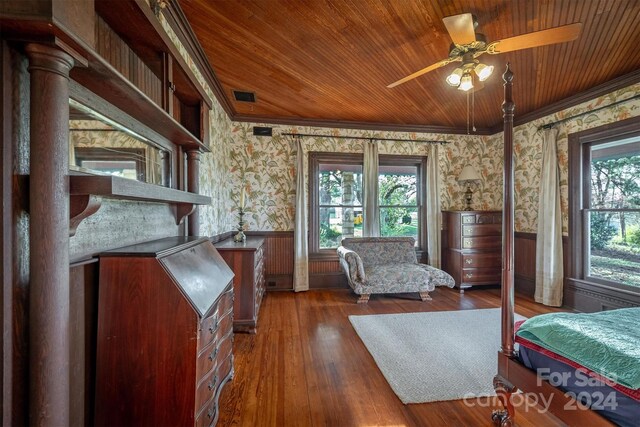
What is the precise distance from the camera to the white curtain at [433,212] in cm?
455

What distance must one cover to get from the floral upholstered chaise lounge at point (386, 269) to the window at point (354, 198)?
0.38 m

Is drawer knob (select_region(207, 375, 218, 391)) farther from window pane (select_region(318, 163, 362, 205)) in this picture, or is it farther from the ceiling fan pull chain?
the ceiling fan pull chain

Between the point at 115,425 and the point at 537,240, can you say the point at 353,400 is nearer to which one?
the point at 115,425

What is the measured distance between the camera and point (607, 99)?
318 cm

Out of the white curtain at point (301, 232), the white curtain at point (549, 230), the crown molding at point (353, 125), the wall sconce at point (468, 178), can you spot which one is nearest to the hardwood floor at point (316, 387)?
the white curtain at point (549, 230)

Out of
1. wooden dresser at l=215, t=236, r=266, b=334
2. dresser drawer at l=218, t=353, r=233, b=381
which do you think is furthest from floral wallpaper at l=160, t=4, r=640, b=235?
dresser drawer at l=218, t=353, r=233, b=381

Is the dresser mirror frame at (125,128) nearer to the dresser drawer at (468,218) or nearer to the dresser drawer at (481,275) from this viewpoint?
the dresser drawer at (468,218)

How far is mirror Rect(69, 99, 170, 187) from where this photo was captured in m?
1.15

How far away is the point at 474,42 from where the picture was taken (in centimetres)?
207

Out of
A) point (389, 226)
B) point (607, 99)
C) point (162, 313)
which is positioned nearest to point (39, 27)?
point (162, 313)

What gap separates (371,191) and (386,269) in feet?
4.24

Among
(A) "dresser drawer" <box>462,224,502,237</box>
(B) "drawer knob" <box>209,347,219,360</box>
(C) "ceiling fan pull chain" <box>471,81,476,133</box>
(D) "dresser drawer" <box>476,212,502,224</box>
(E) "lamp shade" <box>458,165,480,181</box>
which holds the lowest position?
(B) "drawer knob" <box>209,347,219,360</box>

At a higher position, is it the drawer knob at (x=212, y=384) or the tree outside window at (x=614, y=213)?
the tree outside window at (x=614, y=213)

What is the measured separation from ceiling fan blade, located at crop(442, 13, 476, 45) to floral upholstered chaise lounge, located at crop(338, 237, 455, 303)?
2.58 metres
